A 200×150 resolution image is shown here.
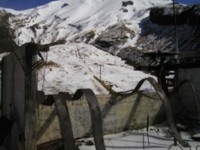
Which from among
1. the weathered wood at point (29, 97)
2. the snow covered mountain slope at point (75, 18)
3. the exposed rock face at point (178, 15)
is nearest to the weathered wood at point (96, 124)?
the weathered wood at point (29, 97)

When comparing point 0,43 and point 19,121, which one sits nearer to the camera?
point 19,121

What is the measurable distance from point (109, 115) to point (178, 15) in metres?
23.7

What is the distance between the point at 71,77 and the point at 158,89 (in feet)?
38.0

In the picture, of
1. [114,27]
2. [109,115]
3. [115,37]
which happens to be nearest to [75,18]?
[114,27]

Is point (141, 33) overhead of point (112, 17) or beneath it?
A: beneath

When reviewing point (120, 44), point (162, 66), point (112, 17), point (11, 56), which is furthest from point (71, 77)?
point (112, 17)

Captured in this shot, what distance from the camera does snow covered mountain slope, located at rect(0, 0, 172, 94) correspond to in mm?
17594

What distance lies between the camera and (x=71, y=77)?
59.1 feet

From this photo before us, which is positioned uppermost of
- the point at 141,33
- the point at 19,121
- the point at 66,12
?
the point at 66,12

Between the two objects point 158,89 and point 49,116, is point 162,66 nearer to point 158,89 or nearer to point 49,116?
point 158,89

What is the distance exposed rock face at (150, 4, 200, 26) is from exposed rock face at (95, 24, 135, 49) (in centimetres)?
280

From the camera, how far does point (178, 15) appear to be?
1184 inches

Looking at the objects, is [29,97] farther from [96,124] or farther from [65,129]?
[96,124]

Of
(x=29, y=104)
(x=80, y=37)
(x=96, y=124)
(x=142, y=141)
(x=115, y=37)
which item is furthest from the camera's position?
(x=80, y=37)
